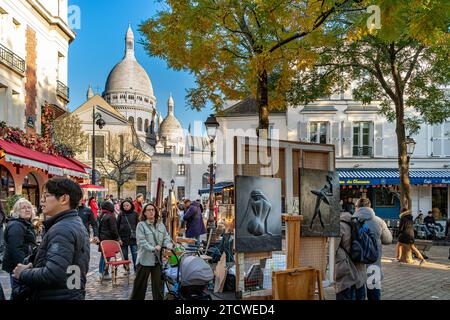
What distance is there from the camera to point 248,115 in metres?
33.1

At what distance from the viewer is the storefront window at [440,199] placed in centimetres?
2689

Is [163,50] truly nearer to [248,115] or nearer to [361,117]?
[361,117]

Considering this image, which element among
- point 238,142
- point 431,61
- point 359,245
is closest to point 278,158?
point 238,142

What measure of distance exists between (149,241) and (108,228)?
3.31m

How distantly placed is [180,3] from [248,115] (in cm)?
2479

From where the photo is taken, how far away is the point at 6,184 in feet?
51.4

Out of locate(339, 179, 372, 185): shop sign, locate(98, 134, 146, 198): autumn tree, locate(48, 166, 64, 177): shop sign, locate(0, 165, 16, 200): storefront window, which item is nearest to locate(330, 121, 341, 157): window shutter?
locate(339, 179, 372, 185): shop sign

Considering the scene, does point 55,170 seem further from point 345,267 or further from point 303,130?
point 303,130

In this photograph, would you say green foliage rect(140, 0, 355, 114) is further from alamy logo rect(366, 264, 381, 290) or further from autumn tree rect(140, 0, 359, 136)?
alamy logo rect(366, 264, 381, 290)

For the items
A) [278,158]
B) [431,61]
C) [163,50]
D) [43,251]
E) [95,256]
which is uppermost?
[431,61]

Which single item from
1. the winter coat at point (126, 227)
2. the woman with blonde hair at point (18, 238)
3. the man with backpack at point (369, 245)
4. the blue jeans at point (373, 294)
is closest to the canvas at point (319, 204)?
the man with backpack at point (369, 245)

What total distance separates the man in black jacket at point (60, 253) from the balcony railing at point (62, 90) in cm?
1907

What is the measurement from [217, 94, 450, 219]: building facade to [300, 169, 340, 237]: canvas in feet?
63.5
